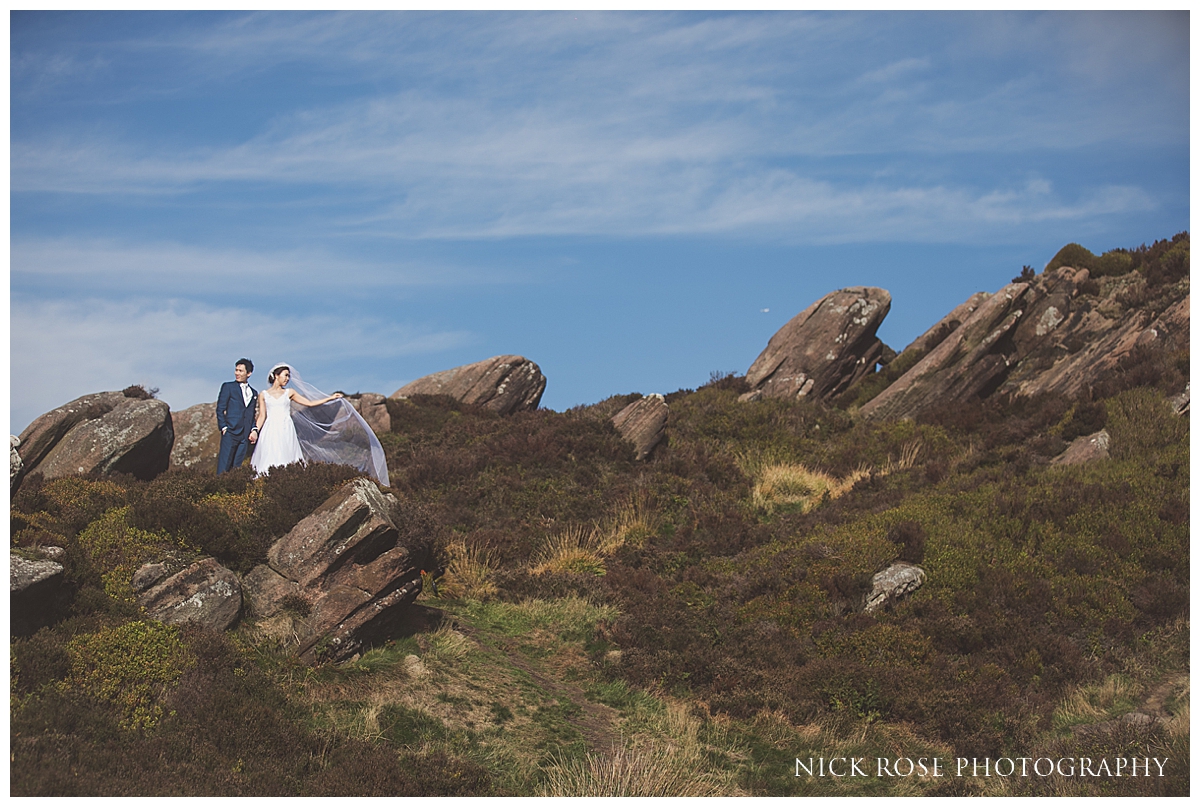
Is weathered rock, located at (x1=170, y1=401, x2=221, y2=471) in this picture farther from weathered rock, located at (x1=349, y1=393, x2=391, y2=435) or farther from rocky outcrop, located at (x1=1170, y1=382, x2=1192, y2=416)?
Answer: rocky outcrop, located at (x1=1170, y1=382, x2=1192, y2=416)

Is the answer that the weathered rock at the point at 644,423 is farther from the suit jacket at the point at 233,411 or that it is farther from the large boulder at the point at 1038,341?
the suit jacket at the point at 233,411

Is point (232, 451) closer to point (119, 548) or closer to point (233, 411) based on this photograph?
point (233, 411)

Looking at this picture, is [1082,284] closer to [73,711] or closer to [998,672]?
[998,672]

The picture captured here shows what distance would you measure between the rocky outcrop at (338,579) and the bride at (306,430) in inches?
174

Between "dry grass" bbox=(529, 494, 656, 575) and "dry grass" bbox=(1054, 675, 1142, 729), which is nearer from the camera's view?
"dry grass" bbox=(1054, 675, 1142, 729)

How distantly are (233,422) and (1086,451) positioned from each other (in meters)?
17.7

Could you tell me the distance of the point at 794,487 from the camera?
22000 millimetres

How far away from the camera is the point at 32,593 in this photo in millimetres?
8852

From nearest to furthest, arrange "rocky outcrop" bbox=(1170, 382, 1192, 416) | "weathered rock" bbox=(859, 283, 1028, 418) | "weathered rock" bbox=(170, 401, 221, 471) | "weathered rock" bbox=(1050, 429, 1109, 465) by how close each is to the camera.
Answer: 1. "weathered rock" bbox=(1050, 429, 1109, 465)
2. "rocky outcrop" bbox=(1170, 382, 1192, 416)
3. "weathered rock" bbox=(170, 401, 221, 471)
4. "weathered rock" bbox=(859, 283, 1028, 418)

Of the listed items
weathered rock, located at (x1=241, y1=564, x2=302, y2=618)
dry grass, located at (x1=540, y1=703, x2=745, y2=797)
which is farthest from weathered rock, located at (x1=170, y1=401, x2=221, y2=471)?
dry grass, located at (x1=540, y1=703, x2=745, y2=797)

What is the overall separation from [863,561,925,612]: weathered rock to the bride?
9.17 m

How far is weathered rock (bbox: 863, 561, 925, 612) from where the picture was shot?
43.2 ft

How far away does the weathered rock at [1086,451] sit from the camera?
18425 millimetres

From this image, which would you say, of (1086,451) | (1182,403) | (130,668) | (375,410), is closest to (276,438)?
(130,668)
